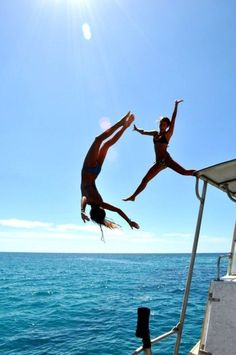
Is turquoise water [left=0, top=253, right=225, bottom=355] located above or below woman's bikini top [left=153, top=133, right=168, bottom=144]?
below

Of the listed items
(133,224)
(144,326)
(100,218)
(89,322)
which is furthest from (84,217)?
(89,322)

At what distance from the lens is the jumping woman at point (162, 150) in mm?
5410

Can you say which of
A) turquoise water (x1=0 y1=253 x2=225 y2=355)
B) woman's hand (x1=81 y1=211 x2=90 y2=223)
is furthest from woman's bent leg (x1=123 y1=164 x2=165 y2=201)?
turquoise water (x1=0 y1=253 x2=225 y2=355)

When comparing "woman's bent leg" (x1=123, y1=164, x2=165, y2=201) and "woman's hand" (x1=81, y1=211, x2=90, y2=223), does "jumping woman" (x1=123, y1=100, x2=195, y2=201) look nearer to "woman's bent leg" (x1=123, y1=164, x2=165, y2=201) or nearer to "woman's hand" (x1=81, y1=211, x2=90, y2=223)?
"woman's bent leg" (x1=123, y1=164, x2=165, y2=201)

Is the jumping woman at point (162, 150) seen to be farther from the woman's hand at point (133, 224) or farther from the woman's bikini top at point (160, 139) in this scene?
the woman's hand at point (133, 224)

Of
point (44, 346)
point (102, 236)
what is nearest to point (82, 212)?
point (102, 236)

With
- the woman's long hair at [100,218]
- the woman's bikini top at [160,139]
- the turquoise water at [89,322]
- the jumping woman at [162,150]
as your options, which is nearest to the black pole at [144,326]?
the woman's long hair at [100,218]

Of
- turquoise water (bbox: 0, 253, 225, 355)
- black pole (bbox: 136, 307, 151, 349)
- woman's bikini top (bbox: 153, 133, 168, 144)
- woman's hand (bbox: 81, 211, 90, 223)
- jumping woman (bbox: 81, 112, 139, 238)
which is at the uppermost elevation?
woman's bikini top (bbox: 153, 133, 168, 144)

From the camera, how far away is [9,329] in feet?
70.4

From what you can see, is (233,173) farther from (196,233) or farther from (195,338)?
(195,338)

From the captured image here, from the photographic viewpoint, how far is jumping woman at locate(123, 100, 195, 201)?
17.7ft

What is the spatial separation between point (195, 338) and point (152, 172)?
1441 cm

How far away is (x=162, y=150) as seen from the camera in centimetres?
549

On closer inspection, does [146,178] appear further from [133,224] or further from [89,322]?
[89,322]
